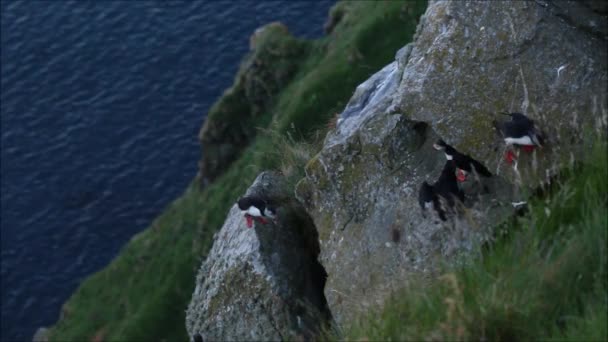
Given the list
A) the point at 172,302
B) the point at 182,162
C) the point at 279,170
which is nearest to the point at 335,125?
the point at 279,170

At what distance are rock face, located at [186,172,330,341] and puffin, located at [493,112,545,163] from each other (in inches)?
165

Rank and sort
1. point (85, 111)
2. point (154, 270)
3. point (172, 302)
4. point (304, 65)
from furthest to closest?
1. point (85, 111)
2. point (304, 65)
3. point (154, 270)
4. point (172, 302)

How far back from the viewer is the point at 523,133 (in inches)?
461

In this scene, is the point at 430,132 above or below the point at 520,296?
below

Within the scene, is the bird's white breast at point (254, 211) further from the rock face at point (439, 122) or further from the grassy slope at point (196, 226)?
the grassy slope at point (196, 226)

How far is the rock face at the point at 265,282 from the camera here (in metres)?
14.8

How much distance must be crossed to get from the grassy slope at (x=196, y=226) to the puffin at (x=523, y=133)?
11461 millimetres

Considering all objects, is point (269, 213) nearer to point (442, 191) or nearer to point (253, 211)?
point (253, 211)

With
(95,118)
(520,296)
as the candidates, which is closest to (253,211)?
(520,296)

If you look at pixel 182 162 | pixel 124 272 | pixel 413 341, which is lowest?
pixel 182 162

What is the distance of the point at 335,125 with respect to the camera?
1588 centimetres

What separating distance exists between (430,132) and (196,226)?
1534 cm

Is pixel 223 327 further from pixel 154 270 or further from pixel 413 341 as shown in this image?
pixel 154 270

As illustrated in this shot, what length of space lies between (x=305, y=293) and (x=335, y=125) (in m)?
3.01
